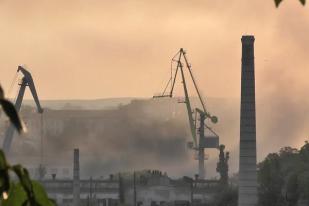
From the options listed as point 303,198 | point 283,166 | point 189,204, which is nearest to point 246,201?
point 303,198

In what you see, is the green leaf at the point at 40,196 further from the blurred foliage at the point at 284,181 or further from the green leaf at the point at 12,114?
the blurred foliage at the point at 284,181

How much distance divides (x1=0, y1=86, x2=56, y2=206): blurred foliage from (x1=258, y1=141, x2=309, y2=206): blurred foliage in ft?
459

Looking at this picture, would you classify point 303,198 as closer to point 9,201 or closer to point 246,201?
point 246,201

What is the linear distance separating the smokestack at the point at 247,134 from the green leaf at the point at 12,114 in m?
112

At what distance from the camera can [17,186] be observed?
3969 millimetres

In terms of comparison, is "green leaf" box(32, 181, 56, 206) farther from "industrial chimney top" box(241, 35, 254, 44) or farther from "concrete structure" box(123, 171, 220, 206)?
"concrete structure" box(123, 171, 220, 206)

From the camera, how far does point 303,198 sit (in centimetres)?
14350

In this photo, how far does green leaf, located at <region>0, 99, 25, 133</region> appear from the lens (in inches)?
138

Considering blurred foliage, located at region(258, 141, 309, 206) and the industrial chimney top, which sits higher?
the industrial chimney top

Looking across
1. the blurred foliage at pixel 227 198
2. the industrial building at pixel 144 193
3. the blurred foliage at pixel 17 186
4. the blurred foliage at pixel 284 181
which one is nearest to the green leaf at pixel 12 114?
the blurred foliage at pixel 17 186

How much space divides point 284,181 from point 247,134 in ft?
137

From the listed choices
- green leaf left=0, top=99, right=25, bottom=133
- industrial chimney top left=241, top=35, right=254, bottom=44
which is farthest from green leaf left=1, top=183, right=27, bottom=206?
industrial chimney top left=241, top=35, right=254, bottom=44

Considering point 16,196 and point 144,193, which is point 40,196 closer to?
point 16,196

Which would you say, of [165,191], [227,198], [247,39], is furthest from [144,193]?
[247,39]
